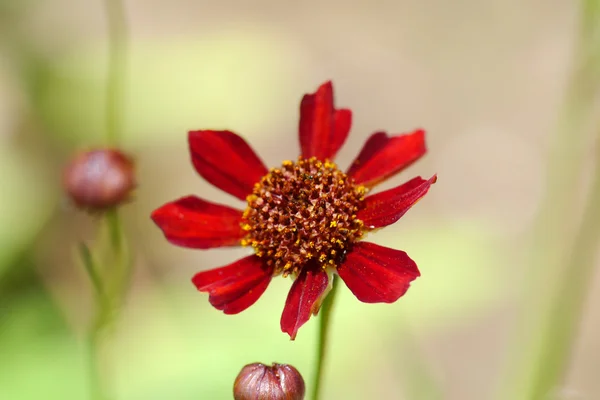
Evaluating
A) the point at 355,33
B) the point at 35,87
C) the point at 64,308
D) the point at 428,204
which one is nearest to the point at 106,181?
the point at 64,308

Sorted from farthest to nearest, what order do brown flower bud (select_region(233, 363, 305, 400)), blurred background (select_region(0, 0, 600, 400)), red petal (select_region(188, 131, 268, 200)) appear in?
blurred background (select_region(0, 0, 600, 400))
red petal (select_region(188, 131, 268, 200))
brown flower bud (select_region(233, 363, 305, 400))

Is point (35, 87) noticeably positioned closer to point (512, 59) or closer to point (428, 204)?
point (428, 204)

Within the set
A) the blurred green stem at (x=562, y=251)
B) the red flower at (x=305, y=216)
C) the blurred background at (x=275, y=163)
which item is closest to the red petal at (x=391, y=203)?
the red flower at (x=305, y=216)

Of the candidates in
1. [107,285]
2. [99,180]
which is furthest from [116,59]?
[99,180]

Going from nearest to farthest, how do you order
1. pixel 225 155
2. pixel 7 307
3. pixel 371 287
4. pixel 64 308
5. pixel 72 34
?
pixel 371 287 < pixel 225 155 < pixel 7 307 < pixel 64 308 < pixel 72 34

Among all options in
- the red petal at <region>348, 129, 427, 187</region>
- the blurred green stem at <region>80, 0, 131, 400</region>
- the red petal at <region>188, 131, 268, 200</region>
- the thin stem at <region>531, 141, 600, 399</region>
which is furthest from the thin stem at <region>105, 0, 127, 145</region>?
the thin stem at <region>531, 141, 600, 399</region>

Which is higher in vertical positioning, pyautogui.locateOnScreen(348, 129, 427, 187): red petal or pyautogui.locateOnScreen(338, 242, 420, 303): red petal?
pyautogui.locateOnScreen(348, 129, 427, 187): red petal

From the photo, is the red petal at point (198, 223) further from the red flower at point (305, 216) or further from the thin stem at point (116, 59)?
the thin stem at point (116, 59)

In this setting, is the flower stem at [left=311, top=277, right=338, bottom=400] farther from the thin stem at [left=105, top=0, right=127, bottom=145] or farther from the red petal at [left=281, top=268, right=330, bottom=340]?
the thin stem at [left=105, top=0, right=127, bottom=145]
